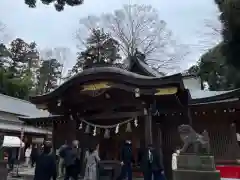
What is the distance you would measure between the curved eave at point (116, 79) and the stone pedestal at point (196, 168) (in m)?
3.85

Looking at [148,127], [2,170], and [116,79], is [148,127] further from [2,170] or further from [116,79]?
[2,170]

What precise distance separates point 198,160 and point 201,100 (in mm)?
5654

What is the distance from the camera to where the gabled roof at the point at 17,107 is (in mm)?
26266

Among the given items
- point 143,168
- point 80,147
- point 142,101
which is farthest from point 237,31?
point 80,147

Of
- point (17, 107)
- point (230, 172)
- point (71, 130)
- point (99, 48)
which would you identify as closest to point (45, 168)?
point (71, 130)

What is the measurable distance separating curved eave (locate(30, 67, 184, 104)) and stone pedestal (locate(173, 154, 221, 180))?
151 inches

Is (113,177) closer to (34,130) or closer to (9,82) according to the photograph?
(34,130)

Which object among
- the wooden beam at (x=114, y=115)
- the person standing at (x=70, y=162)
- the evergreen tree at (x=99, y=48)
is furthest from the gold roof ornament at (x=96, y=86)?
the evergreen tree at (x=99, y=48)

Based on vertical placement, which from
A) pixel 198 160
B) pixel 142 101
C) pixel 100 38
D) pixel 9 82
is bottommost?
pixel 198 160

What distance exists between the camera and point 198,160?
647 cm

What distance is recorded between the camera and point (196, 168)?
644cm

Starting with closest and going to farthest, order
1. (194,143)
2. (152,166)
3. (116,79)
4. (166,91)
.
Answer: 1. (194,143)
2. (152,166)
3. (166,91)
4. (116,79)

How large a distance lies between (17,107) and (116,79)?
20.7m

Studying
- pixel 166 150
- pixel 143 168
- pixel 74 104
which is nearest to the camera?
pixel 143 168
